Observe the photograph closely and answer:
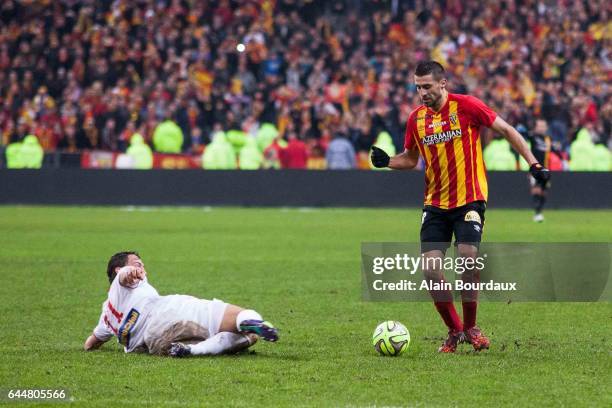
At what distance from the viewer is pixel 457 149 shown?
8.17m

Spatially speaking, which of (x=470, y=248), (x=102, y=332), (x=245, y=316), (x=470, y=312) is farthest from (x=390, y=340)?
(x=102, y=332)

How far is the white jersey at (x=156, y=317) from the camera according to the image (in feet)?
25.5

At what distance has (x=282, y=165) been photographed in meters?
26.8

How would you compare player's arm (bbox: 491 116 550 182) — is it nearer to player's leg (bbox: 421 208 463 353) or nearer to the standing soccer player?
the standing soccer player

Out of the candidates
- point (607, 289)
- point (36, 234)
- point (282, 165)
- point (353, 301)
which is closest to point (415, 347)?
point (353, 301)

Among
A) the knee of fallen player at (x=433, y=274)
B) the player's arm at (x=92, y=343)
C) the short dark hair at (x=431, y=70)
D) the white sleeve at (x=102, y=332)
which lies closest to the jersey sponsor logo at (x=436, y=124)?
the short dark hair at (x=431, y=70)

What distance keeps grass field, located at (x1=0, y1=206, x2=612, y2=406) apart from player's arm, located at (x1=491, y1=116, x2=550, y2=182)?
48.9 inches

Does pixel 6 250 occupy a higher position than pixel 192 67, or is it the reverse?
pixel 192 67

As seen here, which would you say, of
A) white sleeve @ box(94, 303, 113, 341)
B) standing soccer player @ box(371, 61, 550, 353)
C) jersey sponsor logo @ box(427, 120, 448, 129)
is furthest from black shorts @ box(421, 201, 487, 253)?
white sleeve @ box(94, 303, 113, 341)

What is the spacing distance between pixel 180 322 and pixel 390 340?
143cm

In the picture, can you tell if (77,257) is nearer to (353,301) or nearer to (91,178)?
(353,301)

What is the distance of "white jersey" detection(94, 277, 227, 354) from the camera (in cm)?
776

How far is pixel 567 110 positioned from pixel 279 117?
693 centimetres

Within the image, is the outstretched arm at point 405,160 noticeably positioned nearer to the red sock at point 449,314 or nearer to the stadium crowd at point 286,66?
the red sock at point 449,314
